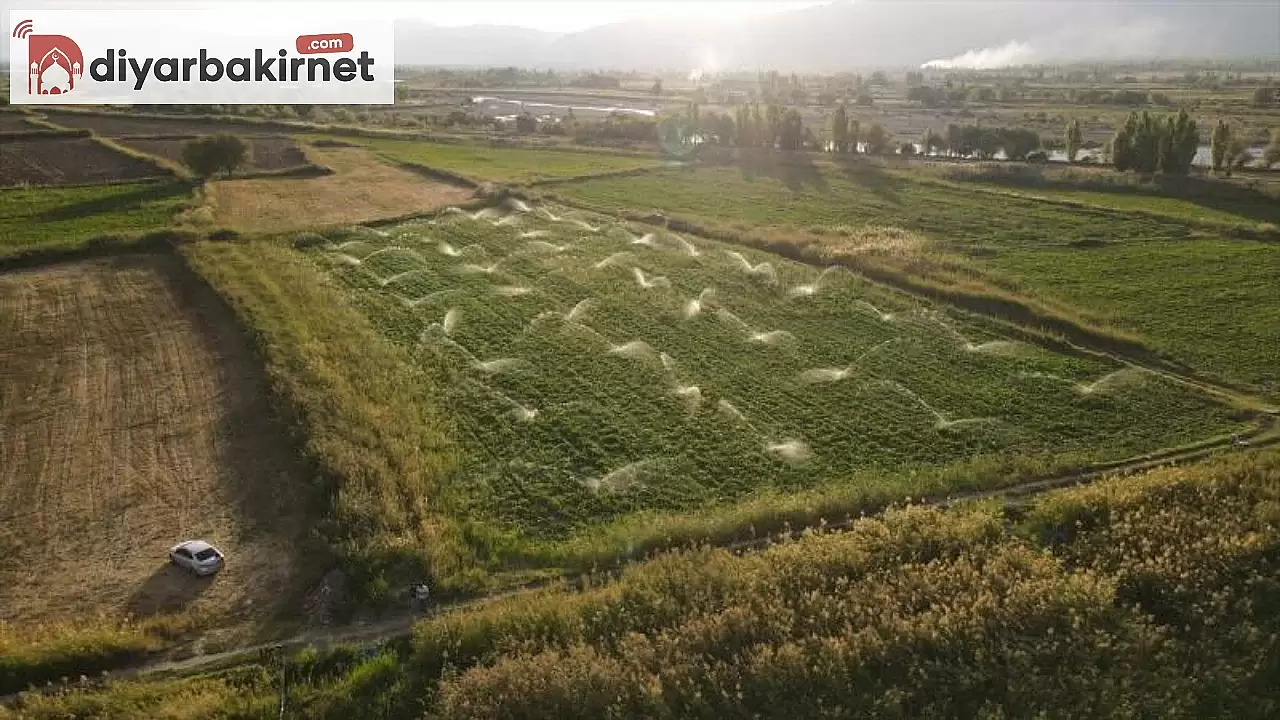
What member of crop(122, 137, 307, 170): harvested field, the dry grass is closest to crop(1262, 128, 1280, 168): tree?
the dry grass

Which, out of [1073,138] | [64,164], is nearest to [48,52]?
[64,164]

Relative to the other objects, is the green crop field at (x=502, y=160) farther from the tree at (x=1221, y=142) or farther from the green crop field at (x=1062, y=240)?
the tree at (x=1221, y=142)

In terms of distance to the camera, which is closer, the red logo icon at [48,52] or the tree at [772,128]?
the red logo icon at [48,52]

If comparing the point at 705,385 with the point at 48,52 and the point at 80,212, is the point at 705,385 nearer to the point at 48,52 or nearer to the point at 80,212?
the point at 80,212

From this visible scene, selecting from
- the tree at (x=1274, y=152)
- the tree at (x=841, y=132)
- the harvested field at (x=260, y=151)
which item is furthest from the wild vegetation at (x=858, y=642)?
the tree at (x=841, y=132)

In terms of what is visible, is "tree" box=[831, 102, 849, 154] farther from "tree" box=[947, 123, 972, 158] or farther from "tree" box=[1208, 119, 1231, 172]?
"tree" box=[1208, 119, 1231, 172]

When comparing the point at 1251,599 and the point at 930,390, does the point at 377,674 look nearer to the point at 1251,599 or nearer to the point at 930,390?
the point at 1251,599

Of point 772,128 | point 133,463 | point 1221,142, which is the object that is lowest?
point 133,463
